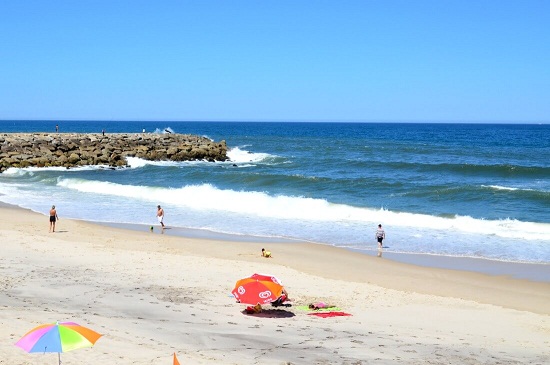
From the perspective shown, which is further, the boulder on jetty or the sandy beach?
the boulder on jetty

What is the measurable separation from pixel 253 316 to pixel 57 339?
537cm

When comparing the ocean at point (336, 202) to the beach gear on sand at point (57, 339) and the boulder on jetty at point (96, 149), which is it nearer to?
the boulder on jetty at point (96, 149)

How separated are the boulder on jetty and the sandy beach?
98.0 ft

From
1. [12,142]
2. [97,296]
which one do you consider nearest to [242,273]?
[97,296]

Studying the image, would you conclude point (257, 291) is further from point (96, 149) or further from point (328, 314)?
point (96, 149)

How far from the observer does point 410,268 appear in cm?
1772

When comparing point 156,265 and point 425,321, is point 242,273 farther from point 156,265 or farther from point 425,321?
point 425,321

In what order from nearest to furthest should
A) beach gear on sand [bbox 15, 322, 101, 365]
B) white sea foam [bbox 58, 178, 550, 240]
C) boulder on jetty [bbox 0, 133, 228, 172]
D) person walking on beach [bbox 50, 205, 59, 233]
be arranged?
1. beach gear on sand [bbox 15, 322, 101, 365]
2. person walking on beach [bbox 50, 205, 59, 233]
3. white sea foam [bbox 58, 178, 550, 240]
4. boulder on jetty [bbox 0, 133, 228, 172]

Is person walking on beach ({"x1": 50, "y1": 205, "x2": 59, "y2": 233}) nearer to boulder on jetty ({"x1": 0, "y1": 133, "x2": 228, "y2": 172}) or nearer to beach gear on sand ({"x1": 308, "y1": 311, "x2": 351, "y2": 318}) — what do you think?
beach gear on sand ({"x1": 308, "y1": 311, "x2": 351, "y2": 318})

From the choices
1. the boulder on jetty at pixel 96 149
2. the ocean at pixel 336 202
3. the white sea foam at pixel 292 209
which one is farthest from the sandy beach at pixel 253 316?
the boulder on jetty at pixel 96 149

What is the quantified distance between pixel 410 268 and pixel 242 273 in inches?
191

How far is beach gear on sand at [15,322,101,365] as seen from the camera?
7.09 meters

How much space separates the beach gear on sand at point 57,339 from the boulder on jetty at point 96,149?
1613 inches

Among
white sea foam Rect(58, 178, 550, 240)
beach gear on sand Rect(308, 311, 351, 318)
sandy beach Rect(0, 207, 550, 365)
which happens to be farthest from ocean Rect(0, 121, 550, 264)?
beach gear on sand Rect(308, 311, 351, 318)
